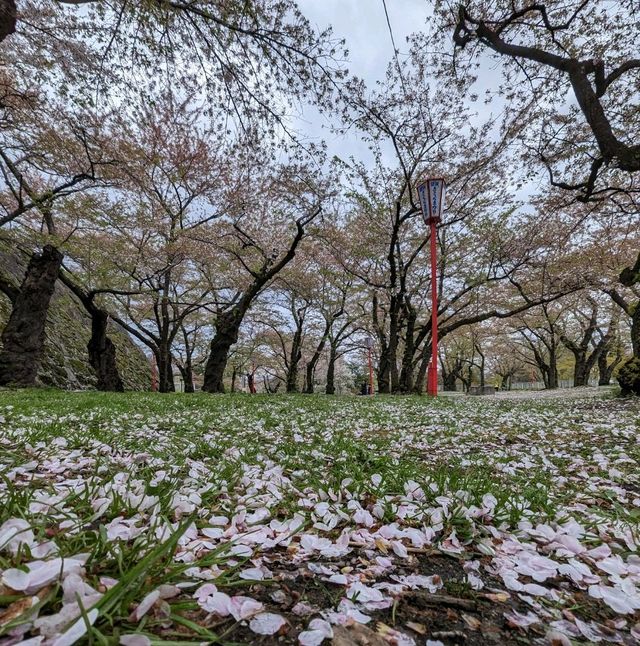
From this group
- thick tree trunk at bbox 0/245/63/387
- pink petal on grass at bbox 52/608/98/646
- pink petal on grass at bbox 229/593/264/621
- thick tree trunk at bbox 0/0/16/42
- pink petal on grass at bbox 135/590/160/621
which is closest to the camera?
pink petal on grass at bbox 52/608/98/646

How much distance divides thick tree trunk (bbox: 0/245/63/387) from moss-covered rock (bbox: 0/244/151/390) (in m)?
2.70

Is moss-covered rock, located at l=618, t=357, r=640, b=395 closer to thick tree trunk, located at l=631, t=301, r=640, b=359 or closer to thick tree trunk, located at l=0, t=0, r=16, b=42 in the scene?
thick tree trunk, located at l=631, t=301, r=640, b=359

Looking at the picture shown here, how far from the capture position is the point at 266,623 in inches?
34.3

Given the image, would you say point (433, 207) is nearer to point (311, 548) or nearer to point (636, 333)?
point (636, 333)

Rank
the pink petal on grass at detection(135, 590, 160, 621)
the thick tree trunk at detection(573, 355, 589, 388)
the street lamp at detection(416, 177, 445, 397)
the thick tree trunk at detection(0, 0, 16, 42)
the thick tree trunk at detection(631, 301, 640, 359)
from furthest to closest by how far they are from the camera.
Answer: the thick tree trunk at detection(573, 355, 589, 388) < the street lamp at detection(416, 177, 445, 397) < the thick tree trunk at detection(631, 301, 640, 359) < the thick tree trunk at detection(0, 0, 16, 42) < the pink petal on grass at detection(135, 590, 160, 621)

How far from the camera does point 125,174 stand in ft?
32.8

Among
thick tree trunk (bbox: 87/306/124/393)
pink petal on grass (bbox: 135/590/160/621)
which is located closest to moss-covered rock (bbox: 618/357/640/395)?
pink petal on grass (bbox: 135/590/160/621)

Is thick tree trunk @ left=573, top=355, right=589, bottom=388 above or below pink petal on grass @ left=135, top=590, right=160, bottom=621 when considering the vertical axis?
above

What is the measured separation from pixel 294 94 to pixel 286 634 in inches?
212

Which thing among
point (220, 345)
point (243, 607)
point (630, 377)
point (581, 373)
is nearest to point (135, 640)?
point (243, 607)

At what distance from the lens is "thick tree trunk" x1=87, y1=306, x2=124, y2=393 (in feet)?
38.5

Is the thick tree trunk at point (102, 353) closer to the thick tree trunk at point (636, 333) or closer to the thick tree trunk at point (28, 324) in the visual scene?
the thick tree trunk at point (28, 324)

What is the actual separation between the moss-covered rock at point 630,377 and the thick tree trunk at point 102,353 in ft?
49.0

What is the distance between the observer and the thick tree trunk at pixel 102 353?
11.8 m
